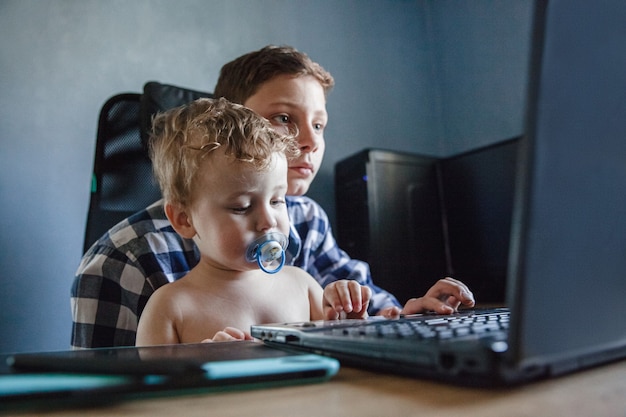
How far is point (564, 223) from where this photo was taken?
258 millimetres

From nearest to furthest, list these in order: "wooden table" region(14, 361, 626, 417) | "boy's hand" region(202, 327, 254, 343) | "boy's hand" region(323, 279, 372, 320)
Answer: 1. "wooden table" region(14, 361, 626, 417)
2. "boy's hand" region(202, 327, 254, 343)
3. "boy's hand" region(323, 279, 372, 320)

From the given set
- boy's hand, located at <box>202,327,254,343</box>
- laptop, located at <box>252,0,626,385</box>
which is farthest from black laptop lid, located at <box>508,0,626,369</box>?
boy's hand, located at <box>202,327,254,343</box>

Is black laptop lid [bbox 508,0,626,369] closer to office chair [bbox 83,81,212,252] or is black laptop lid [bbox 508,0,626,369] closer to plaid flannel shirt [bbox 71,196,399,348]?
plaid flannel shirt [bbox 71,196,399,348]

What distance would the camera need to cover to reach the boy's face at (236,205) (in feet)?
2.62

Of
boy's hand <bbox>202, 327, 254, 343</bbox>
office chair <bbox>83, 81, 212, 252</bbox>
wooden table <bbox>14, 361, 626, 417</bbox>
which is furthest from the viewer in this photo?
office chair <bbox>83, 81, 212, 252</bbox>

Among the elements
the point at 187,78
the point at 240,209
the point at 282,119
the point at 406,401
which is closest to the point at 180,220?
the point at 240,209

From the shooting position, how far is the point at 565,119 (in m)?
0.26

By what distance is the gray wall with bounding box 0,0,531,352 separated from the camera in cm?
151

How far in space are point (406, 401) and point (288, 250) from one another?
851mm

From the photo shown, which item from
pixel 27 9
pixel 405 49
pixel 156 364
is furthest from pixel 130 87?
pixel 156 364

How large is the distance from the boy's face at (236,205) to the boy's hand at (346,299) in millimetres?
136

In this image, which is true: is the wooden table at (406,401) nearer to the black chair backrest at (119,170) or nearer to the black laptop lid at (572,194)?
the black laptop lid at (572,194)

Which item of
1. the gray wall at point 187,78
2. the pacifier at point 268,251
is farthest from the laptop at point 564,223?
the gray wall at point 187,78

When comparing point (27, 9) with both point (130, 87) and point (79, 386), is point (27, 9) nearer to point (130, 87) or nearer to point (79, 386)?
point (130, 87)
